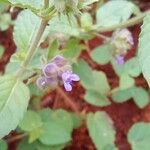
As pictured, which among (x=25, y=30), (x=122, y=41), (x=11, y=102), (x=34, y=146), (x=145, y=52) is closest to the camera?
(x=145, y=52)

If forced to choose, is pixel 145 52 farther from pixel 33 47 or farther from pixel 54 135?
pixel 54 135

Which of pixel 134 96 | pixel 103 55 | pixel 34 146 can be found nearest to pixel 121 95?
pixel 134 96

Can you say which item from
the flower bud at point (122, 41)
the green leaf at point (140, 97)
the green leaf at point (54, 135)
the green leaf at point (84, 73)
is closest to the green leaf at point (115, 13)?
the flower bud at point (122, 41)

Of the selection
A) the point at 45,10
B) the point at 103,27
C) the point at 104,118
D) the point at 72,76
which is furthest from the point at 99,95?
the point at 45,10

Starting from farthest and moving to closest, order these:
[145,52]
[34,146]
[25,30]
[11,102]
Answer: [34,146]
[25,30]
[11,102]
[145,52]

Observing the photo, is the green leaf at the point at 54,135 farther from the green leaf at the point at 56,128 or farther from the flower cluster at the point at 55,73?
the flower cluster at the point at 55,73

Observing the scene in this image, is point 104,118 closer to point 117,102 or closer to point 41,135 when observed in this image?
point 117,102

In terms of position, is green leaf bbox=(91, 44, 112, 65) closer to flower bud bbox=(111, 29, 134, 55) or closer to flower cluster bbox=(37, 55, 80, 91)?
flower bud bbox=(111, 29, 134, 55)
